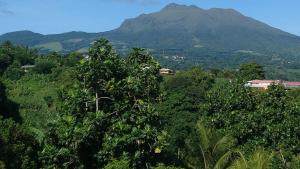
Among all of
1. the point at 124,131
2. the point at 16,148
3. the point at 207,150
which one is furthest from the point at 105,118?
the point at 207,150

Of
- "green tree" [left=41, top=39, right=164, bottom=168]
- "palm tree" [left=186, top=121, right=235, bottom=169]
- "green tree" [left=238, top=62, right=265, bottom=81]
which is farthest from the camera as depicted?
"green tree" [left=238, top=62, right=265, bottom=81]

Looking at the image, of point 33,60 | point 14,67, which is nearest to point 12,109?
point 14,67

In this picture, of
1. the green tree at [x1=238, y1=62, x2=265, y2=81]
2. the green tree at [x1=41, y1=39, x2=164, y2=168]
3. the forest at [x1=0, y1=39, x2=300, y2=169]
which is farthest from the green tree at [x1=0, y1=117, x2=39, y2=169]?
the green tree at [x1=238, y1=62, x2=265, y2=81]

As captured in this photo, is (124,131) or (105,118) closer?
(124,131)

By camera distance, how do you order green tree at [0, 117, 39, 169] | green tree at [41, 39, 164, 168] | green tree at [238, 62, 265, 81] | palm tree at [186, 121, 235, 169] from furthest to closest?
green tree at [238, 62, 265, 81]
palm tree at [186, 121, 235, 169]
green tree at [0, 117, 39, 169]
green tree at [41, 39, 164, 168]

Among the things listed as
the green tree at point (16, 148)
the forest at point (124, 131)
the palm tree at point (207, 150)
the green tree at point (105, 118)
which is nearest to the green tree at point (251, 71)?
the forest at point (124, 131)

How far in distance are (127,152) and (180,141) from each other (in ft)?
41.8

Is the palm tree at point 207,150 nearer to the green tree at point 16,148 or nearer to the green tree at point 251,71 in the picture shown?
the green tree at point 16,148

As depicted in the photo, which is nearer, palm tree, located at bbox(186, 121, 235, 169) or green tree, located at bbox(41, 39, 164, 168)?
green tree, located at bbox(41, 39, 164, 168)

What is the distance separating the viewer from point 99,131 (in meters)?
14.3

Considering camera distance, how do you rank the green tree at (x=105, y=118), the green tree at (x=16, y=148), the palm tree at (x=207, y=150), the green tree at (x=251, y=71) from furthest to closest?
the green tree at (x=251, y=71) → the palm tree at (x=207, y=150) → the green tree at (x=16, y=148) → the green tree at (x=105, y=118)

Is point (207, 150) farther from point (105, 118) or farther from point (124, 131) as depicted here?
point (105, 118)

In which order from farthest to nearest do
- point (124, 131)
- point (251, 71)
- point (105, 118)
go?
point (251, 71), point (105, 118), point (124, 131)

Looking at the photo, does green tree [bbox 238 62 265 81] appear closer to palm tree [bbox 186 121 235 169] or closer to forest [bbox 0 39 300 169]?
forest [bbox 0 39 300 169]
